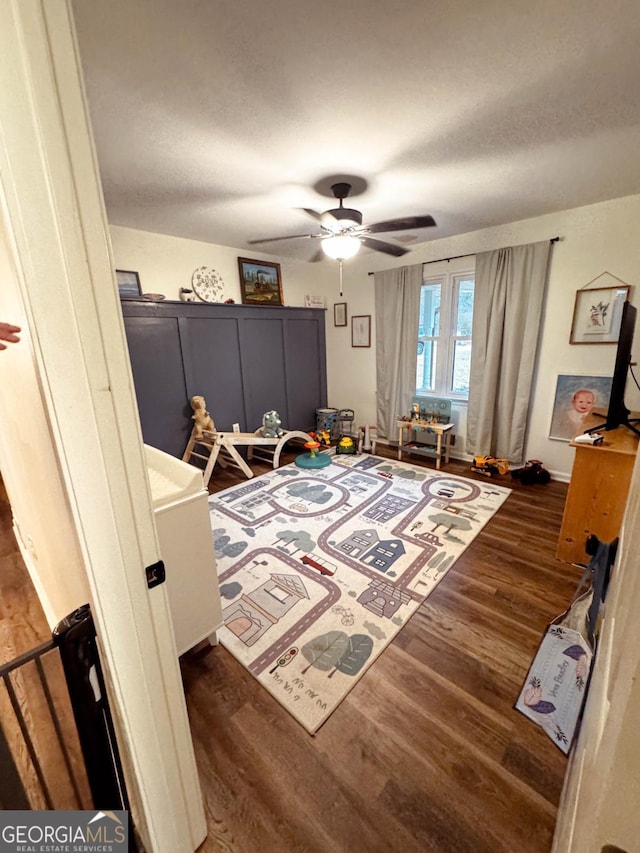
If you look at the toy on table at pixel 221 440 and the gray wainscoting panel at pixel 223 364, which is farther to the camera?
the toy on table at pixel 221 440

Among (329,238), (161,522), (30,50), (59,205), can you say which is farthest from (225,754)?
(329,238)

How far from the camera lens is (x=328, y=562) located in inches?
89.4

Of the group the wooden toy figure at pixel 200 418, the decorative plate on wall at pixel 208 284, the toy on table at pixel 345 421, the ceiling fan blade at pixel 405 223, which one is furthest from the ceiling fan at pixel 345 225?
the toy on table at pixel 345 421

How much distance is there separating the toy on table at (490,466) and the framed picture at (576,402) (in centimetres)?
53

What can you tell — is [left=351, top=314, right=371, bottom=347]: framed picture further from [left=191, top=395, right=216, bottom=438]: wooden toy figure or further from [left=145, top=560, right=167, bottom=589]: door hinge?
[left=145, top=560, right=167, bottom=589]: door hinge

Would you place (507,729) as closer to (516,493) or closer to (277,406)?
(516,493)

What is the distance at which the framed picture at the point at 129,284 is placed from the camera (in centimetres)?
312

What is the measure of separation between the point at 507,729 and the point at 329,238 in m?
→ 2.83

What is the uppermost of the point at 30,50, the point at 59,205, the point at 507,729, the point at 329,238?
the point at 329,238

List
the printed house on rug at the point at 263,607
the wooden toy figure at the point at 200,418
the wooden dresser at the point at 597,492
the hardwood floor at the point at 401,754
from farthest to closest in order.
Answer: the wooden toy figure at the point at 200,418
the wooden dresser at the point at 597,492
the printed house on rug at the point at 263,607
the hardwood floor at the point at 401,754

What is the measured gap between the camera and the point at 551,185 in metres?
2.41

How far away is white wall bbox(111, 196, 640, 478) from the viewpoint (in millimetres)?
2799

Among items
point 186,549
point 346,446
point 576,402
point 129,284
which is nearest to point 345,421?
point 346,446

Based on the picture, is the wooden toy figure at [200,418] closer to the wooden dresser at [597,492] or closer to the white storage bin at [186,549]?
the white storage bin at [186,549]
